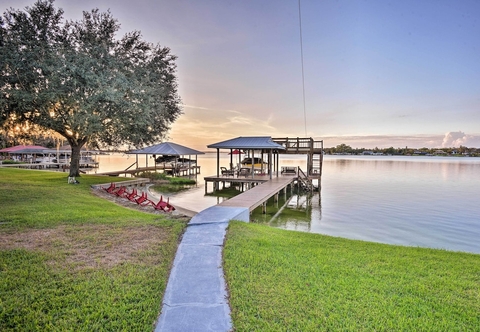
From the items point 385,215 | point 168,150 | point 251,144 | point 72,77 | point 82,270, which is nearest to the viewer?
point 82,270

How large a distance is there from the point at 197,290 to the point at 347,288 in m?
1.97

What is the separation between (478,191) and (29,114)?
101 ft

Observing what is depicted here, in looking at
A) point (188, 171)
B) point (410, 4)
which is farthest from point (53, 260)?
point (188, 171)

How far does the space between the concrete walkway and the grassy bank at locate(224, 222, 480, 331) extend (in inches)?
6.1

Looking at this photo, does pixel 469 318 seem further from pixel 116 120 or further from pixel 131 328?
pixel 116 120

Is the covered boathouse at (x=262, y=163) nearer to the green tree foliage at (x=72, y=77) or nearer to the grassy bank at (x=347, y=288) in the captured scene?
the green tree foliage at (x=72, y=77)

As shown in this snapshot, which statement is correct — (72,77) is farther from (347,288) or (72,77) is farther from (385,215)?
(385,215)

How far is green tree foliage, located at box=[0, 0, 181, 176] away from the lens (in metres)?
11.6

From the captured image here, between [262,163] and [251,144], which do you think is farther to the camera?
[262,163]

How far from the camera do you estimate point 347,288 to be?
3523 mm

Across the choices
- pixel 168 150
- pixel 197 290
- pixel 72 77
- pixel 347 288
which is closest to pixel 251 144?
pixel 168 150

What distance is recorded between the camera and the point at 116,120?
42.6ft

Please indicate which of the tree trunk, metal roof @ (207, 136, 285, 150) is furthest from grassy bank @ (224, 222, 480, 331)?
the tree trunk

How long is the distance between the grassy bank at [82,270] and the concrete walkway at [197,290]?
170 millimetres
